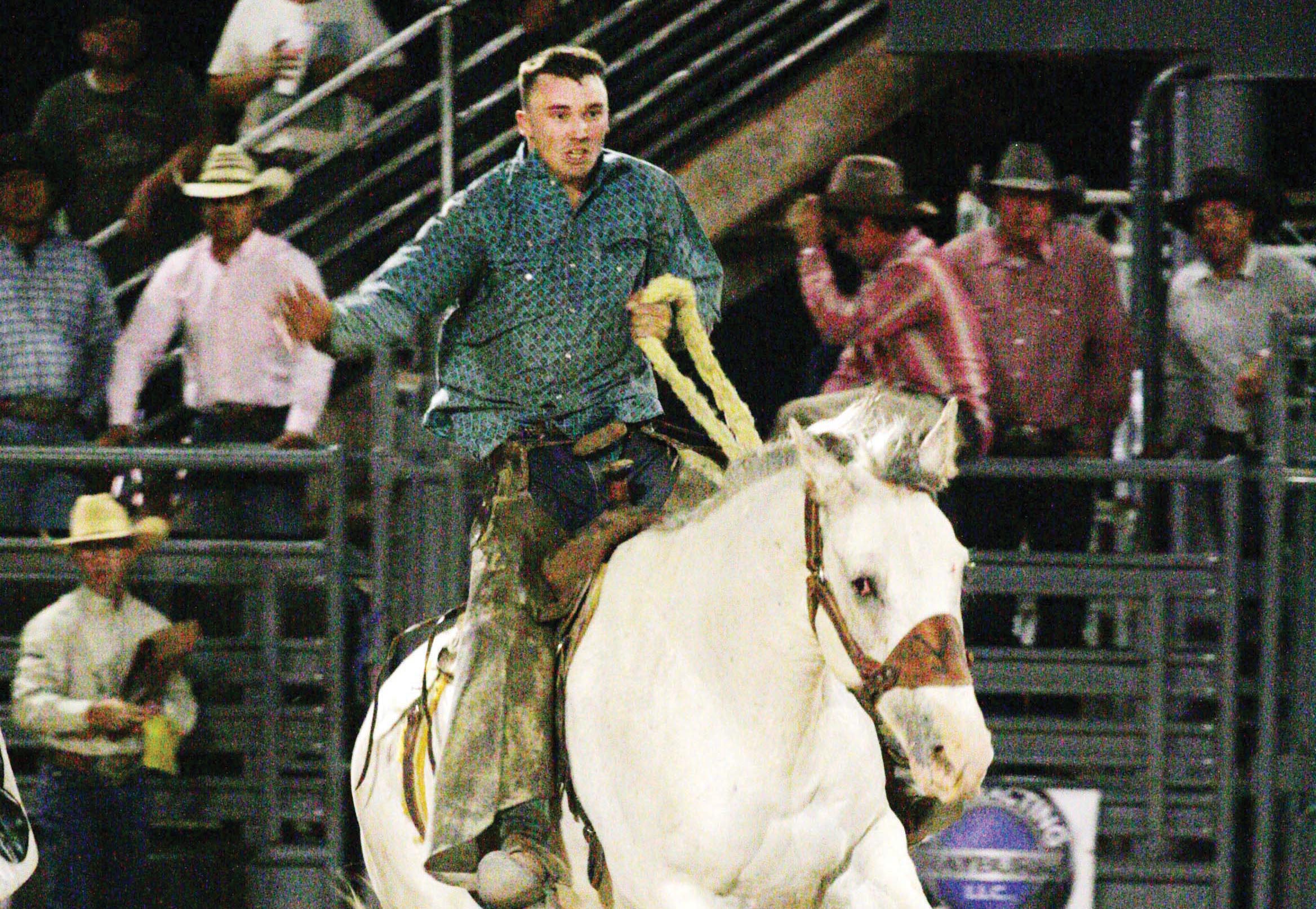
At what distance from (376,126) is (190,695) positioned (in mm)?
2675

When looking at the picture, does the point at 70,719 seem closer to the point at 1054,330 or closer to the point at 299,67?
the point at 299,67

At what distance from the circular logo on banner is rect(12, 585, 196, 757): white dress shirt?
8.12 feet

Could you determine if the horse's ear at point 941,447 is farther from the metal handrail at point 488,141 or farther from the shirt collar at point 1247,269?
the metal handrail at point 488,141

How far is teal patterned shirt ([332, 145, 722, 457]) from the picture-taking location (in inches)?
197

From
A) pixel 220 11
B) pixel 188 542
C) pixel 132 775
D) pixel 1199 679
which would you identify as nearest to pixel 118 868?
pixel 132 775

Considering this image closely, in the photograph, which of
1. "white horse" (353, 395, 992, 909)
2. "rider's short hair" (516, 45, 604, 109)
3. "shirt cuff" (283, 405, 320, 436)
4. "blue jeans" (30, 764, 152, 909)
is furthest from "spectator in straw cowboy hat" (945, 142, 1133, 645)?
"blue jeans" (30, 764, 152, 909)

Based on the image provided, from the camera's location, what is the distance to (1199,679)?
22.3 ft

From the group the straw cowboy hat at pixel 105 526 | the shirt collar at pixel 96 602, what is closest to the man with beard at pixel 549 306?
the straw cowboy hat at pixel 105 526

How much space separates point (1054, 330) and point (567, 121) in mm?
2649

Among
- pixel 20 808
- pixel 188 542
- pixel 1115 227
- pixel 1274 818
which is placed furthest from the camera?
pixel 1115 227

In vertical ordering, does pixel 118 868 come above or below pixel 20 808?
below

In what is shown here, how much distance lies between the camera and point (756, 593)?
166 inches

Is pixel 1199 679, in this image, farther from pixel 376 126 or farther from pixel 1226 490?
pixel 376 126

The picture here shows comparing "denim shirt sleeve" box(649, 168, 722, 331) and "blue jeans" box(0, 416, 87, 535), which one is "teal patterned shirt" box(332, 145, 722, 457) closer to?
"denim shirt sleeve" box(649, 168, 722, 331)
